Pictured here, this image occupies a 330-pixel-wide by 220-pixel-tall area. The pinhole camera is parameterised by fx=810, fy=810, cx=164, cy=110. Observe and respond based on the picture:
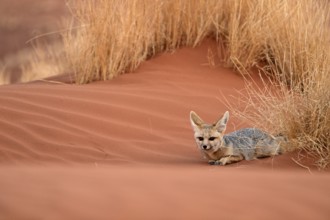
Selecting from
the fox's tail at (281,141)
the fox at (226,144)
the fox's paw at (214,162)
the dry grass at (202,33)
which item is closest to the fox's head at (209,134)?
the fox at (226,144)

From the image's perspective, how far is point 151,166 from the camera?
6.11 m

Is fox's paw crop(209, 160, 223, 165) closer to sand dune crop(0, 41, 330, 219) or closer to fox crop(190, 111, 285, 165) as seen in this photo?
fox crop(190, 111, 285, 165)

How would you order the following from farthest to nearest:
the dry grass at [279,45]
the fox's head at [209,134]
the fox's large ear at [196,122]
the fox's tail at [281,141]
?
1. the dry grass at [279,45]
2. the fox's large ear at [196,122]
3. the fox's head at [209,134]
4. the fox's tail at [281,141]

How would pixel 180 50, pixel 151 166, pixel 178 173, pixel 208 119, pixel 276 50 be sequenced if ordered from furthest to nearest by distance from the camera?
pixel 180 50 → pixel 276 50 → pixel 208 119 → pixel 151 166 → pixel 178 173

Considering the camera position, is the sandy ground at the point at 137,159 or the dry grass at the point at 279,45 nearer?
the sandy ground at the point at 137,159

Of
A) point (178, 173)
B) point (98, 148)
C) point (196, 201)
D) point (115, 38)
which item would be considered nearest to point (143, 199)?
point (196, 201)

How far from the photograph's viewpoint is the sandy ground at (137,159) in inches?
161

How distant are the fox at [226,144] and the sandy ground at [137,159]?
141 mm

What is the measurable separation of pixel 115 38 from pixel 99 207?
5.32 metres

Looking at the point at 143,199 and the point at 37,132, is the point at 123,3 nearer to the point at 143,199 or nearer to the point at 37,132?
the point at 37,132

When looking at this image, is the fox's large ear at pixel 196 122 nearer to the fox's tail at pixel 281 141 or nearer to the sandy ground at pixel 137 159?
the sandy ground at pixel 137 159

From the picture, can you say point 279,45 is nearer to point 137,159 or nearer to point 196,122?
point 196,122

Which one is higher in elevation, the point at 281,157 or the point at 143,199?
the point at 143,199

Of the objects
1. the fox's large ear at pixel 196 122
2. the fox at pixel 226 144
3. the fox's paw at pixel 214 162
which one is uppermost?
the fox's large ear at pixel 196 122
